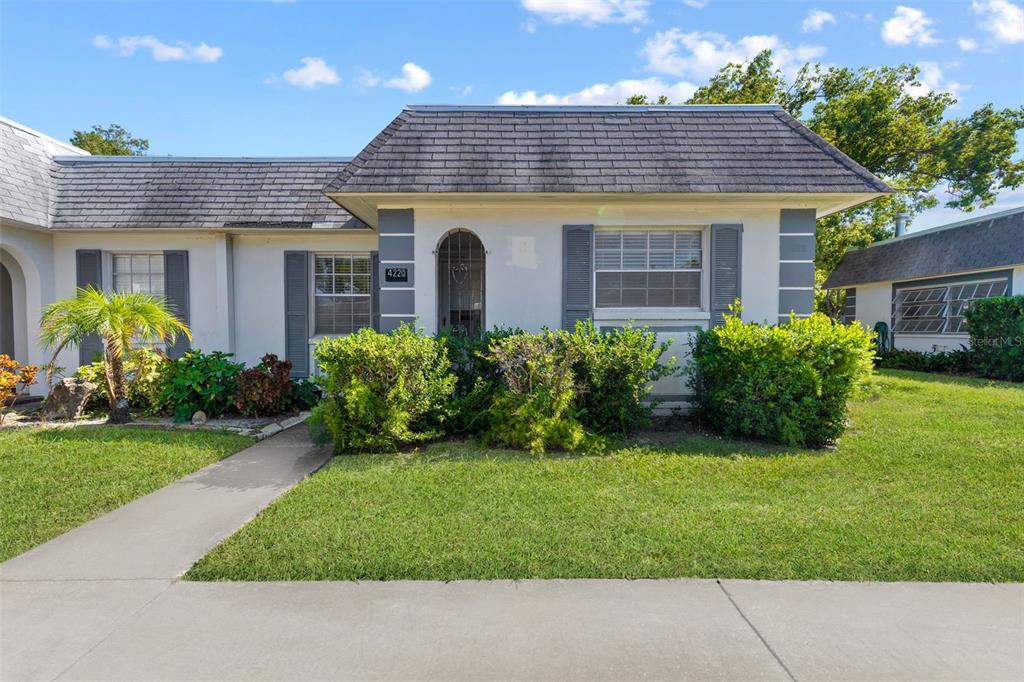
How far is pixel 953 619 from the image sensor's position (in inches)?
122

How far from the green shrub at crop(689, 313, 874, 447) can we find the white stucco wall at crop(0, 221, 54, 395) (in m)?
12.0

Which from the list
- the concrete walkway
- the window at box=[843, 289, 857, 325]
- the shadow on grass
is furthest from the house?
the window at box=[843, 289, 857, 325]

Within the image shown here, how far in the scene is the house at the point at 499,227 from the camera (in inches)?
306

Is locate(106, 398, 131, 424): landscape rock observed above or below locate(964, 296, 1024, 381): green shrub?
below

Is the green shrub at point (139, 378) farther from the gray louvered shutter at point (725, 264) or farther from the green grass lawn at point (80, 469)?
the gray louvered shutter at point (725, 264)

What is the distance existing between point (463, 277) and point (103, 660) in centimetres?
767

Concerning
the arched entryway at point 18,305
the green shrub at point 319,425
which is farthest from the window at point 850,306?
the arched entryway at point 18,305

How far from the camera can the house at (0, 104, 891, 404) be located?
25.5 feet

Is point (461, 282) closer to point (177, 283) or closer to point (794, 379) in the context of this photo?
point (177, 283)

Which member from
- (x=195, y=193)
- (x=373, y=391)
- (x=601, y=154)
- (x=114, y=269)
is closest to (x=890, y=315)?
(x=601, y=154)

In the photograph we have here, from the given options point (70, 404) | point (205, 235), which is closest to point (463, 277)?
point (205, 235)

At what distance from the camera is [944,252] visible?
16.4 metres

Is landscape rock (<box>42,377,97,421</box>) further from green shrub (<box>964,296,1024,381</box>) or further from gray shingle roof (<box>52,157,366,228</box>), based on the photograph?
green shrub (<box>964,296,1024,381</box>)

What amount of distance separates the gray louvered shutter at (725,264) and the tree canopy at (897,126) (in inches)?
428
